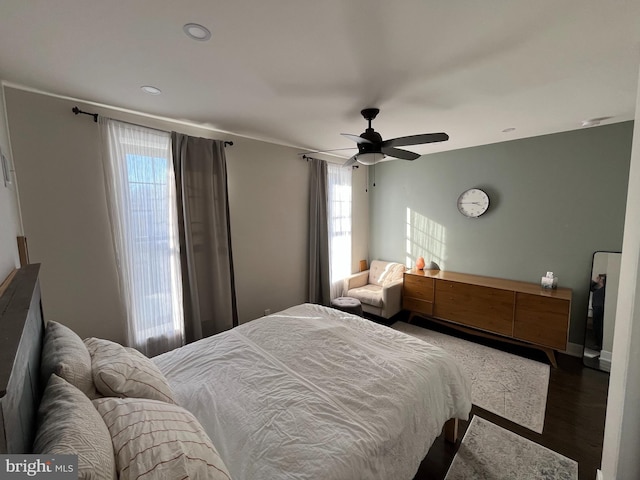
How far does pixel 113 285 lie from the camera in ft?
7.64

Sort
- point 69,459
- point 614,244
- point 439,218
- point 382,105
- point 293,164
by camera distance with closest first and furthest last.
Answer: point 69,459
point 382,105
point 614,244
point 293,164
point 439,218

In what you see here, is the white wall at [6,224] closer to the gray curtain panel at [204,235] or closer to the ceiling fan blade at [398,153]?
the gray curtain panel at [204,235]

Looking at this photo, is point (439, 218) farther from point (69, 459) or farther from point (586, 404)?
point (69, 459)

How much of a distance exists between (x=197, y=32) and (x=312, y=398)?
1976 millimetres

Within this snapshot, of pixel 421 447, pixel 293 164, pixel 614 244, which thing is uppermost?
pixel 293 164

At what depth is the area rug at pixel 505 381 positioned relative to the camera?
7.04 feet

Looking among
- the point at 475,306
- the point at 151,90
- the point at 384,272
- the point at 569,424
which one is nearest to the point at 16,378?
the point at 151,90

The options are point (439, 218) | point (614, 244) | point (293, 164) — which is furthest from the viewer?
point (439, 218)

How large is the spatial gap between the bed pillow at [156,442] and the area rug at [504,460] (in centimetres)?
160

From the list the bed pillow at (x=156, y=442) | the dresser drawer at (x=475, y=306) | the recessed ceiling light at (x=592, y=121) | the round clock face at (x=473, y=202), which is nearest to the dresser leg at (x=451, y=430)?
the bed pillow at (x=156, y=442)

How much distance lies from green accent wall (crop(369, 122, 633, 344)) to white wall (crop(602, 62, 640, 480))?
6.75ft

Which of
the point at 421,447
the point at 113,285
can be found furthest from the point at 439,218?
the point at 113,285

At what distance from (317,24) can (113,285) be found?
258cm

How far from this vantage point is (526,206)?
3.23 m
